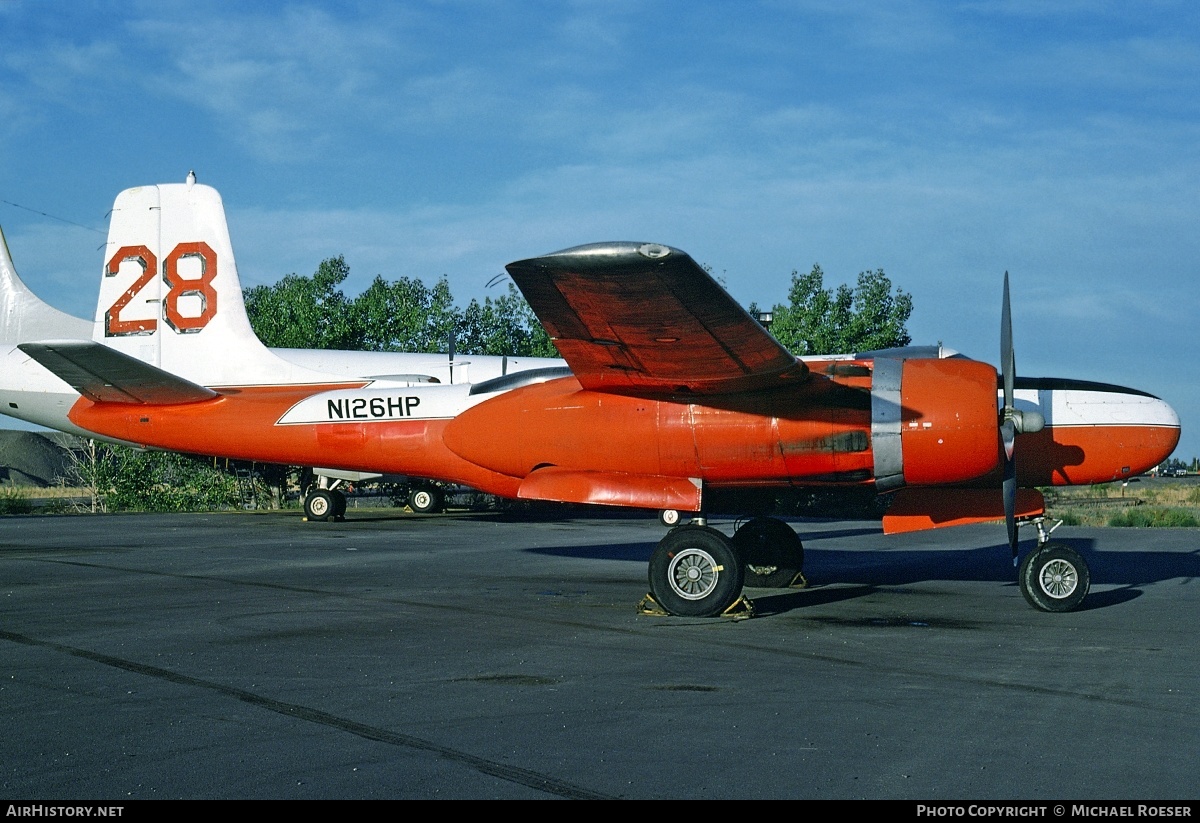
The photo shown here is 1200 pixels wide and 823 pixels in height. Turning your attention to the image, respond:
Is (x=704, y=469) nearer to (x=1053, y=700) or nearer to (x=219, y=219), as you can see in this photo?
(x=1053, y=700)

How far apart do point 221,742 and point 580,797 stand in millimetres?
2288

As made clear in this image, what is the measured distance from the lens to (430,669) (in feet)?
27.5

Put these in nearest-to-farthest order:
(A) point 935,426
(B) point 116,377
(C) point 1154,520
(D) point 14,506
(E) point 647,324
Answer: (E) point 647,324 < (A) point 935,426 < (B) point 116,377 < (C) point 1154,520 < (D) point 14,506

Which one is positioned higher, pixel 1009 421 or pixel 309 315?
pixel 309 315

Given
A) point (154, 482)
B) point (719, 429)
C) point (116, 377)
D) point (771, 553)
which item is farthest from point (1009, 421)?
point (154, 482)

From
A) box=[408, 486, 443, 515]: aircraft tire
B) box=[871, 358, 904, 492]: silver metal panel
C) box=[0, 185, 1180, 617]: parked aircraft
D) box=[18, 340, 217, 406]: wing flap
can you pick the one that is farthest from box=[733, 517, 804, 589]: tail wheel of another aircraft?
box=[408, 486, 443, 515]: aircraft tire

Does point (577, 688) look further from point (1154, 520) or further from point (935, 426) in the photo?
point (1154, 520)

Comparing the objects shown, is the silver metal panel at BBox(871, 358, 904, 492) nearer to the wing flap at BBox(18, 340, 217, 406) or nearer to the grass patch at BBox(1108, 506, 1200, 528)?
the wing flap at BBox(18, 340, 217, 406)

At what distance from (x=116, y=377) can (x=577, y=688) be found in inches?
451

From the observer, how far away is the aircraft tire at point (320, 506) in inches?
1190

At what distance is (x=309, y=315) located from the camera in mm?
51250

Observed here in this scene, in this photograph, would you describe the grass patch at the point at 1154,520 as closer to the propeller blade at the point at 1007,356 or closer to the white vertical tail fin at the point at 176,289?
the propeller blade at the point at 1007,356

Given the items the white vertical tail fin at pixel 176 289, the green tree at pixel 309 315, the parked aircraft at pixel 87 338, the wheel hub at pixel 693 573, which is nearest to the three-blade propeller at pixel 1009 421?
the wheel hub at pixel 693 573

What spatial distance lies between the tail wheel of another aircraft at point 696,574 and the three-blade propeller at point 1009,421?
313cm
